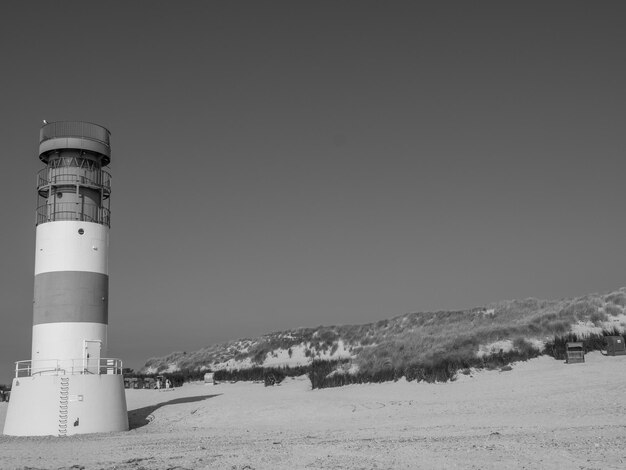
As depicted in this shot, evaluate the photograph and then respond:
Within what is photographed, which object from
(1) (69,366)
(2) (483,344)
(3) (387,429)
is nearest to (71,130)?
(1) (69,366)

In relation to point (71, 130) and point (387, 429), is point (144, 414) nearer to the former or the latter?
point (71, 130)

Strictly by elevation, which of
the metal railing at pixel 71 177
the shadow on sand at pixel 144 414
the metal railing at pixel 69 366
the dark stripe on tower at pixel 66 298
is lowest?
the shadow on sand at pixel 144 414

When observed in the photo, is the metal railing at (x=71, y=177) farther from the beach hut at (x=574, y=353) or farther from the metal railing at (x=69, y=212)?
the beach hut at (x=574, y=353)

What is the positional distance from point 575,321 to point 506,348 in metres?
5.02

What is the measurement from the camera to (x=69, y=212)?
2098cm

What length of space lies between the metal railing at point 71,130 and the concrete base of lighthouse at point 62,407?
7.16 m

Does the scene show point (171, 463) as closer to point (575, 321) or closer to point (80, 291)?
point (80, 291)

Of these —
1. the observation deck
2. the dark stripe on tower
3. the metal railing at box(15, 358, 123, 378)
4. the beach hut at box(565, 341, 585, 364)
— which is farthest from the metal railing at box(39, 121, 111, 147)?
the beach hut at box(565, 341, 585, 364)

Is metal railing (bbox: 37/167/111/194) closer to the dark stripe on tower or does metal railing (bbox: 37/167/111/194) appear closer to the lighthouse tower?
the lighthouse tower

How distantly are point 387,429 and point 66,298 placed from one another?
381 inches

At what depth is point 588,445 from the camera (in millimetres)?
12516

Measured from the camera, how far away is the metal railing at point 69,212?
68.8 feet

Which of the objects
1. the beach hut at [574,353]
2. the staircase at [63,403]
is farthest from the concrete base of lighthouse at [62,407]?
the beach hut at [574,353]

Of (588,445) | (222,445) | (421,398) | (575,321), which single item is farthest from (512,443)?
(575,321)
